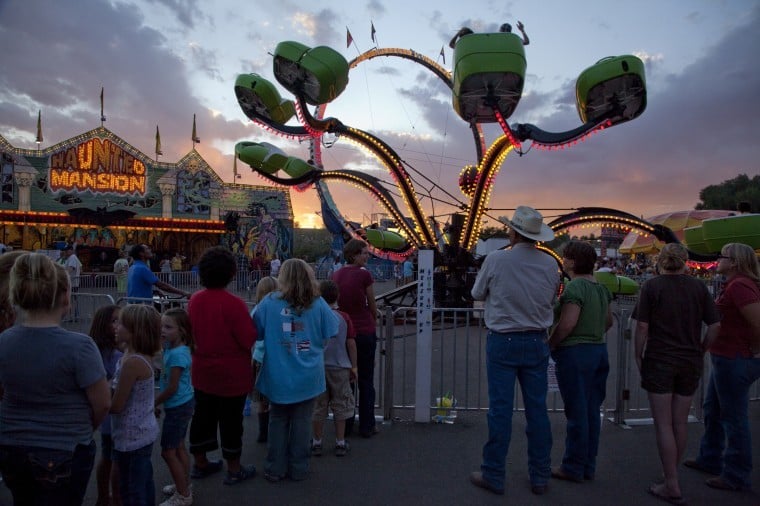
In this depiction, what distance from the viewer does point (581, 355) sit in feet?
12.9

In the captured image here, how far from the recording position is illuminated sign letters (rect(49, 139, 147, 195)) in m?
25.5

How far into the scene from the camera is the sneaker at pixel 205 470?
405 cm

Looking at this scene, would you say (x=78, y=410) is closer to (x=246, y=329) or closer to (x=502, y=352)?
(x=246, y=329)

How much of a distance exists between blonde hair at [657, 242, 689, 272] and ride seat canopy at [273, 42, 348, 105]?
→ 709 cm

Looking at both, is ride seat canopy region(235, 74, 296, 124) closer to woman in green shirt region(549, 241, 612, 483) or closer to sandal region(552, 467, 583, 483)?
woman in green shirt region(549, 241, 612, 483)

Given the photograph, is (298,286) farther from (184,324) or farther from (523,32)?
A: (523,32)

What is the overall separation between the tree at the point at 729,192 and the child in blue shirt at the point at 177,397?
5309 cm

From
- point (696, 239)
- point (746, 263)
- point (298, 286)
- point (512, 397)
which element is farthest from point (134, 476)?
point (696, 239)

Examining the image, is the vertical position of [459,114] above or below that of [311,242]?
below

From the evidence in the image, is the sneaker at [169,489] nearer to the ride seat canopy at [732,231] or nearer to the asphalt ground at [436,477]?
the asphalt ground at [436,477]

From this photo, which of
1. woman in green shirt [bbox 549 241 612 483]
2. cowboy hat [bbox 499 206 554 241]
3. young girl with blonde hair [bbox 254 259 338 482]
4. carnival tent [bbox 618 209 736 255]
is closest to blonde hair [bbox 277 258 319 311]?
young girl with blonde hair [bbox 254 259 338 482]

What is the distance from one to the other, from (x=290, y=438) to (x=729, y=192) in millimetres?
58618

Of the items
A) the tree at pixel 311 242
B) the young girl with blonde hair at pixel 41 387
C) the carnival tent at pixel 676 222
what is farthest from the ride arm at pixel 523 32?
the tree at pixel 311 242

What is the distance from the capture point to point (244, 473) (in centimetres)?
402
